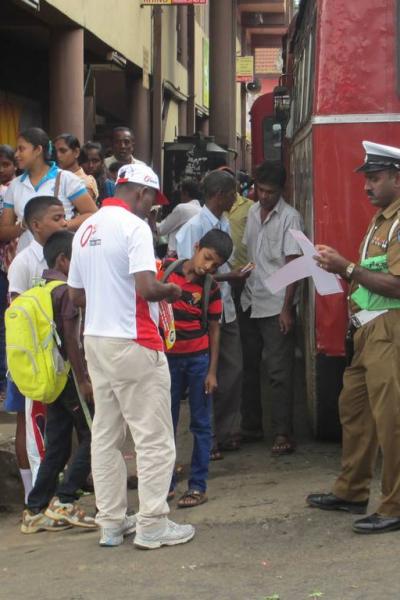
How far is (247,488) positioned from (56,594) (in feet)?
6.40

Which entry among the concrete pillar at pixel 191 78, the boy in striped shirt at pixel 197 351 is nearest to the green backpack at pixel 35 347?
the boy in striped shirt at pixel 197 351

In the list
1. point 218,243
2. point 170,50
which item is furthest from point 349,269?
point 170,50

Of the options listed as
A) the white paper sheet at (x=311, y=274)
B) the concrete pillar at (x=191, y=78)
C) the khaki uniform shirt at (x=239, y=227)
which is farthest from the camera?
the concrete pillar at (x=191, y=78)

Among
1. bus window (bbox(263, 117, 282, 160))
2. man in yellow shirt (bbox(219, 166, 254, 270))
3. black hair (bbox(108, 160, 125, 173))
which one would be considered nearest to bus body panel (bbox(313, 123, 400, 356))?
man in yellow shirt (bbox(219, 166, 254, 270))

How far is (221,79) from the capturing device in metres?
23.8

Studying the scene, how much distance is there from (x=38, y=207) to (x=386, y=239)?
1.96 metres

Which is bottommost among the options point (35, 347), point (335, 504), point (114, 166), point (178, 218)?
point (335, 504)

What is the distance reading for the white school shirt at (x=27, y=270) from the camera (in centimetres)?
632

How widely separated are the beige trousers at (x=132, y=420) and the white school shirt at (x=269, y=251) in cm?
209

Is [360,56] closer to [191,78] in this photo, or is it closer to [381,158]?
[381,158]

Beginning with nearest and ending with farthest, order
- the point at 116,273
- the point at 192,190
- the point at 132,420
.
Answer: the point at 116,273, the point at 132,420, the point at 192,190

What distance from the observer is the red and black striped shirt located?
6.34m

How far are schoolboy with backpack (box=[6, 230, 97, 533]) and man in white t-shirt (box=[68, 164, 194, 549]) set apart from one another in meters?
0.33

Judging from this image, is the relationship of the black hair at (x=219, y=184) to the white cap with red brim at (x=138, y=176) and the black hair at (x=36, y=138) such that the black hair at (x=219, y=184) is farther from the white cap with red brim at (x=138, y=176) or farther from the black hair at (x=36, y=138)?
the white cap with red brim at (x=138, y=176)
